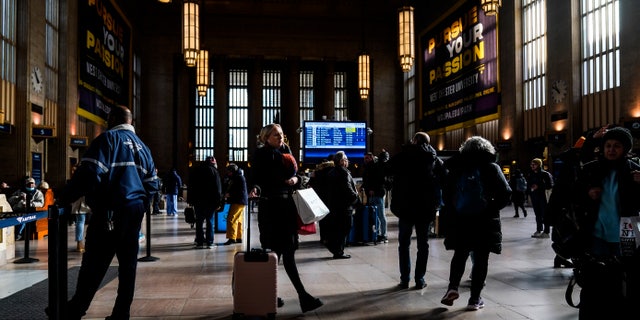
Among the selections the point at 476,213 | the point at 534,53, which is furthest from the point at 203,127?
the point at 476,213

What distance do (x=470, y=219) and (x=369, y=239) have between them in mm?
5642

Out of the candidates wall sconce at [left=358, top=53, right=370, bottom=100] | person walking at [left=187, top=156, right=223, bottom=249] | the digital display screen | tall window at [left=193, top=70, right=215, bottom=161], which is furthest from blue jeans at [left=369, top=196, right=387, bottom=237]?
tall window at [left=193, top=70, right=215, bottom=161]

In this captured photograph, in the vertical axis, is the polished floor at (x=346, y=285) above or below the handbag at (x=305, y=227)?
below

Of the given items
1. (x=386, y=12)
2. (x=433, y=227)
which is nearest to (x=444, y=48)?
(x=386, y=12)

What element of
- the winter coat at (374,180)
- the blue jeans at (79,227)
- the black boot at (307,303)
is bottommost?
the black boot at (307,303)

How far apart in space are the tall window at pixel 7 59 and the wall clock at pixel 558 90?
65.9 ft

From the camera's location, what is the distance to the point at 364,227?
34.9 ft

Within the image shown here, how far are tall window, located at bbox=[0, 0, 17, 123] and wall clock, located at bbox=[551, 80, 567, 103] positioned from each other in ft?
65.9

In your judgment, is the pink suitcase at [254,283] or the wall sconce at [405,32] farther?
the wall sconce at [405,32]

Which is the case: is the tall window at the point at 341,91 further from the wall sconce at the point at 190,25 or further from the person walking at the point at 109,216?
the person walking at the point at 109,216

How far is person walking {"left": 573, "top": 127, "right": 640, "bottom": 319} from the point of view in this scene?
315cm

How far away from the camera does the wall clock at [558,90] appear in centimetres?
2348

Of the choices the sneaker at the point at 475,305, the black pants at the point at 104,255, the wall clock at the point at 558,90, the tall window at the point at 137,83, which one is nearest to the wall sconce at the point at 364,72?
the wall clock at the point at 558,90

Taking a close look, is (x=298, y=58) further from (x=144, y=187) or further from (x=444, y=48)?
(x=144, y=187)
